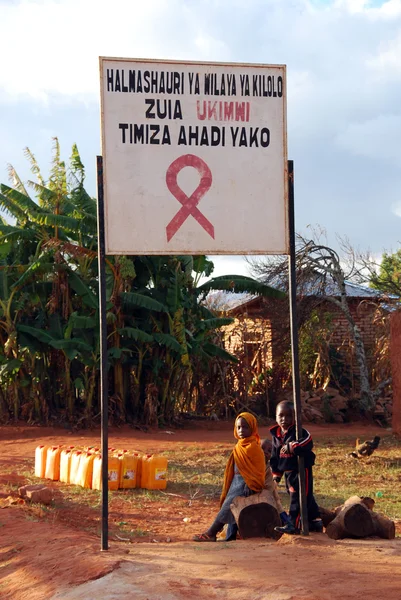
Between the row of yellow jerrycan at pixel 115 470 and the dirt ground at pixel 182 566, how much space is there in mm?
2108

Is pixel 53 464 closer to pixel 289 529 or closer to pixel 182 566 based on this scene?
pixel 289 529

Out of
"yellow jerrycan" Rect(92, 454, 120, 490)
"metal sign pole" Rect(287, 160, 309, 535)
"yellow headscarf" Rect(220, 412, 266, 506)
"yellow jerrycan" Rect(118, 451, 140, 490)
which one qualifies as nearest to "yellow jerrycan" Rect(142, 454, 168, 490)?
"yellow jerrycan" Rect(118, 451, 140, 490)

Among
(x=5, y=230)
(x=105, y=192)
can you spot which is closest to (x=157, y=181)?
(x=105, y=192)

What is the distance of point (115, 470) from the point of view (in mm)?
9930

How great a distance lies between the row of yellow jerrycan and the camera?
9.99 m

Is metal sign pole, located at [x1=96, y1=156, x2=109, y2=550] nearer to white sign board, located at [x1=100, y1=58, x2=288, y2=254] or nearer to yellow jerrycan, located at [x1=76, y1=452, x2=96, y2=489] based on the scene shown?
white sign board, located at [x1=100, y1=58, x2=288, y2=254]

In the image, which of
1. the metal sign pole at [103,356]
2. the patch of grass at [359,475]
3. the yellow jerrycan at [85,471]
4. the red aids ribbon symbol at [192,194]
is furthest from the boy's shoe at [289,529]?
the yellow jerrycan at [85,471]

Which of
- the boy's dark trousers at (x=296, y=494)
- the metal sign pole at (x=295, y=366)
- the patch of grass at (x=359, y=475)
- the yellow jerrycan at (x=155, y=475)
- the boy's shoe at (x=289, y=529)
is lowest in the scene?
the patch of grass at (x=359, y=475)

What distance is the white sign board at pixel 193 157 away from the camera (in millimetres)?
6059

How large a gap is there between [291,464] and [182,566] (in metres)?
1.63

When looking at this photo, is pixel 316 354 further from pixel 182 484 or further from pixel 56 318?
pixel 182 484

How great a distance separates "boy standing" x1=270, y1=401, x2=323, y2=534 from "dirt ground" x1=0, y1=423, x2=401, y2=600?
192mm

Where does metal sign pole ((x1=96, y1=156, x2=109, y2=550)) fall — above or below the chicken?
above

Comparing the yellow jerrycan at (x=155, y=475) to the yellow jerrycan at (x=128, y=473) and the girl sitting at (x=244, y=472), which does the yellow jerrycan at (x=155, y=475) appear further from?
the girl sitting at (x=244, y=472)
